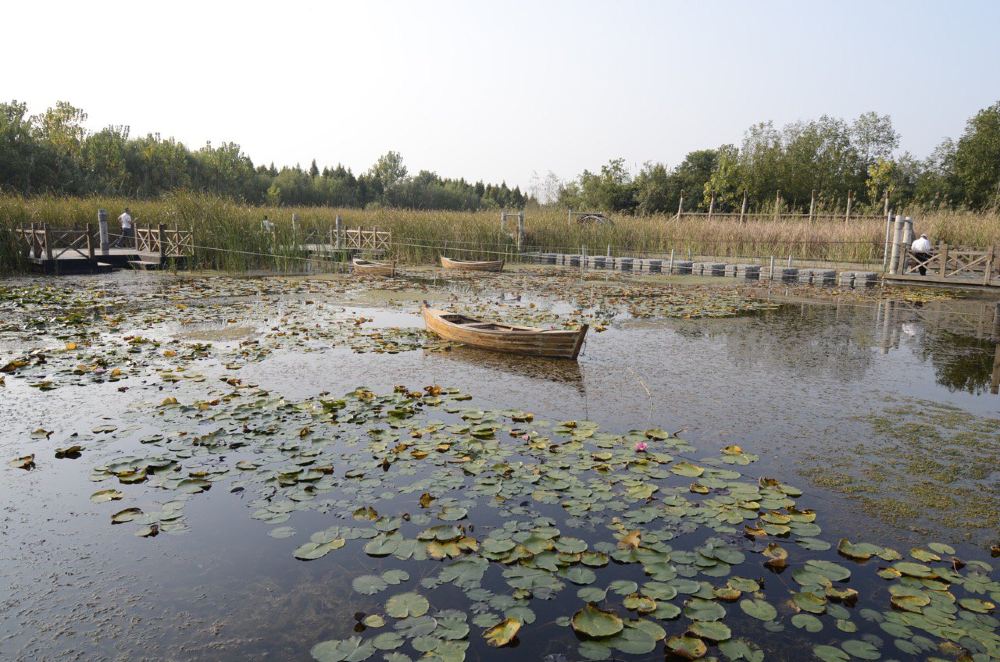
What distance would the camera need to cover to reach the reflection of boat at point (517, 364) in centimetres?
748

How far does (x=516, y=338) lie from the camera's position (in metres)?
8.27

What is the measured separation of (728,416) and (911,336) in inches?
250

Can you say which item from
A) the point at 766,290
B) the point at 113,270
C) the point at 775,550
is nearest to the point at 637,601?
the point at 775,550

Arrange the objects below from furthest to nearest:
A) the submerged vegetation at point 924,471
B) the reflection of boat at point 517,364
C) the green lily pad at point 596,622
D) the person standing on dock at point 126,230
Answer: the person standing on dock at point 126,230 → the reflection of boat at point 517,364 → the submerged vegetation at point 924,471 → the green lily pad at point 596,622

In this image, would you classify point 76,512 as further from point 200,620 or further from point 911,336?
point 911,336

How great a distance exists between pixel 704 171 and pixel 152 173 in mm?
38998

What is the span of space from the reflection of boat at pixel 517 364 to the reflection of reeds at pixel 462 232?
41.7ft

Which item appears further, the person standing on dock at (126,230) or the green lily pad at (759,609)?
the person standing on dock at (126,230)

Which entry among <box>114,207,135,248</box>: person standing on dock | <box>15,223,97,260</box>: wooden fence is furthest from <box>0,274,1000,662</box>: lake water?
<box>114,207,135,248</box>: person standing on dock

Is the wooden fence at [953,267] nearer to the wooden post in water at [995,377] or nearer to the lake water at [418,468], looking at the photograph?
the lake water at [418,468]

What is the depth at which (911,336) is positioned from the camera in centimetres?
1055

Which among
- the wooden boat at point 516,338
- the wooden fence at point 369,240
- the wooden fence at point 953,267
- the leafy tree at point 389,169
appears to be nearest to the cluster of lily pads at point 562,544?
the wooden boat at point 516,338

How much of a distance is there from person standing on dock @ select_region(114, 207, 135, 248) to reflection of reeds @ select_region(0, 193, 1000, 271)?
2.00 feet

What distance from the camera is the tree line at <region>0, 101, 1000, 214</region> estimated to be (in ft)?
131
